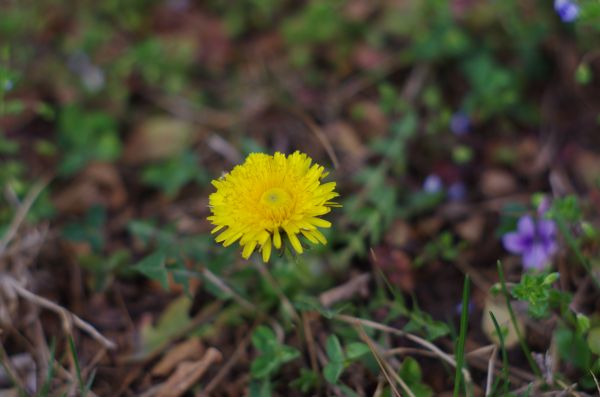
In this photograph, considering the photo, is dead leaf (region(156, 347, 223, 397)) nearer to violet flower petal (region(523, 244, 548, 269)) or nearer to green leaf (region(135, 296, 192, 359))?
green leaf (region(135, 296, 192, 359))

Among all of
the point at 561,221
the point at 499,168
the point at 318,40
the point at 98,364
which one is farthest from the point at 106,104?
the point at 561,221

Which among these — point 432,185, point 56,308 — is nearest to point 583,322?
point 432,185

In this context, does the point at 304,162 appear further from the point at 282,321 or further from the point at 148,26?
the point at 148,26

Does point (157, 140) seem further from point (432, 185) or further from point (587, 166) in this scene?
point (587, 166)

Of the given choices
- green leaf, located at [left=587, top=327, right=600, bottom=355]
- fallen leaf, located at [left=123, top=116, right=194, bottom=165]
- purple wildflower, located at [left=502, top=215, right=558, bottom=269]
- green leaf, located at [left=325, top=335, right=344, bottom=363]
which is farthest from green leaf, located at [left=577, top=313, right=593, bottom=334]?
fallen leaf, located at [left=123, top=116, right=194, bottom=165]

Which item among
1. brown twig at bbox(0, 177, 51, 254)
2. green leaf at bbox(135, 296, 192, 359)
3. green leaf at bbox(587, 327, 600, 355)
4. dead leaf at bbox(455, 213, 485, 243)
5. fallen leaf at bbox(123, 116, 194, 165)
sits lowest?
green leaf at bbox(587, 327, 600, 355)

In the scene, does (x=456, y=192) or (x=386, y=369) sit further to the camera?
(x=456, y=192)
